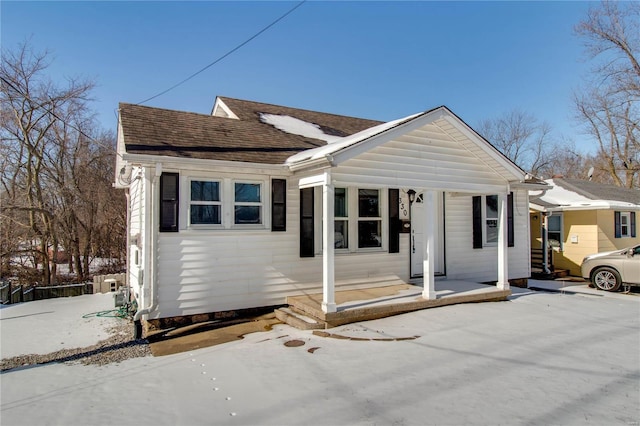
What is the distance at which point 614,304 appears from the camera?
336 inches

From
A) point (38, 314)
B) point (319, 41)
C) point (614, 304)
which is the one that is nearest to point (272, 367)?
point (38, 314)

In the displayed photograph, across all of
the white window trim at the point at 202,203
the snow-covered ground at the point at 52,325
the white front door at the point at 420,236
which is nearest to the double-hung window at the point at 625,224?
the white front door at the point at 420,236

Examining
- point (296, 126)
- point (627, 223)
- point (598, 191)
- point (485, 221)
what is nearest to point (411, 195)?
point (485, 221)

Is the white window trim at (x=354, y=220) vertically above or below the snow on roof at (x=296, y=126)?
below

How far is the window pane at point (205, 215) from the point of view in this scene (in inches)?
279

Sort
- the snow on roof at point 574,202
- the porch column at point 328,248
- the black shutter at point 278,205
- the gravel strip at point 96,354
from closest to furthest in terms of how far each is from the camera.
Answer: the gravel strip at point 96,354 < the porch column at point 328,248 < the black shutter at point 278,205 < the snow on roof at point 574,202

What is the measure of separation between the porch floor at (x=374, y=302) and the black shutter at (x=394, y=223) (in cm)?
94

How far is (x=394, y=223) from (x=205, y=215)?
4426 millimetres

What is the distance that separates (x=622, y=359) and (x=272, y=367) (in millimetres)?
4633

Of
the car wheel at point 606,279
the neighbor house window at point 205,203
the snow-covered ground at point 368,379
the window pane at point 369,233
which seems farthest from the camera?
the car wheel at point 606,279

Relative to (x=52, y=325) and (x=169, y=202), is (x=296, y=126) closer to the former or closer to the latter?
(x=169, y=202)

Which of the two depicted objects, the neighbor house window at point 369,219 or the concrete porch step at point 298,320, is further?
the neighbor house window at point 369,219

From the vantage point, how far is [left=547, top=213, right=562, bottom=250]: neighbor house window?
1442 centimetres

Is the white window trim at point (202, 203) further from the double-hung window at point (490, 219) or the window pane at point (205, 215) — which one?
the double-hung window at point (490, 219)
